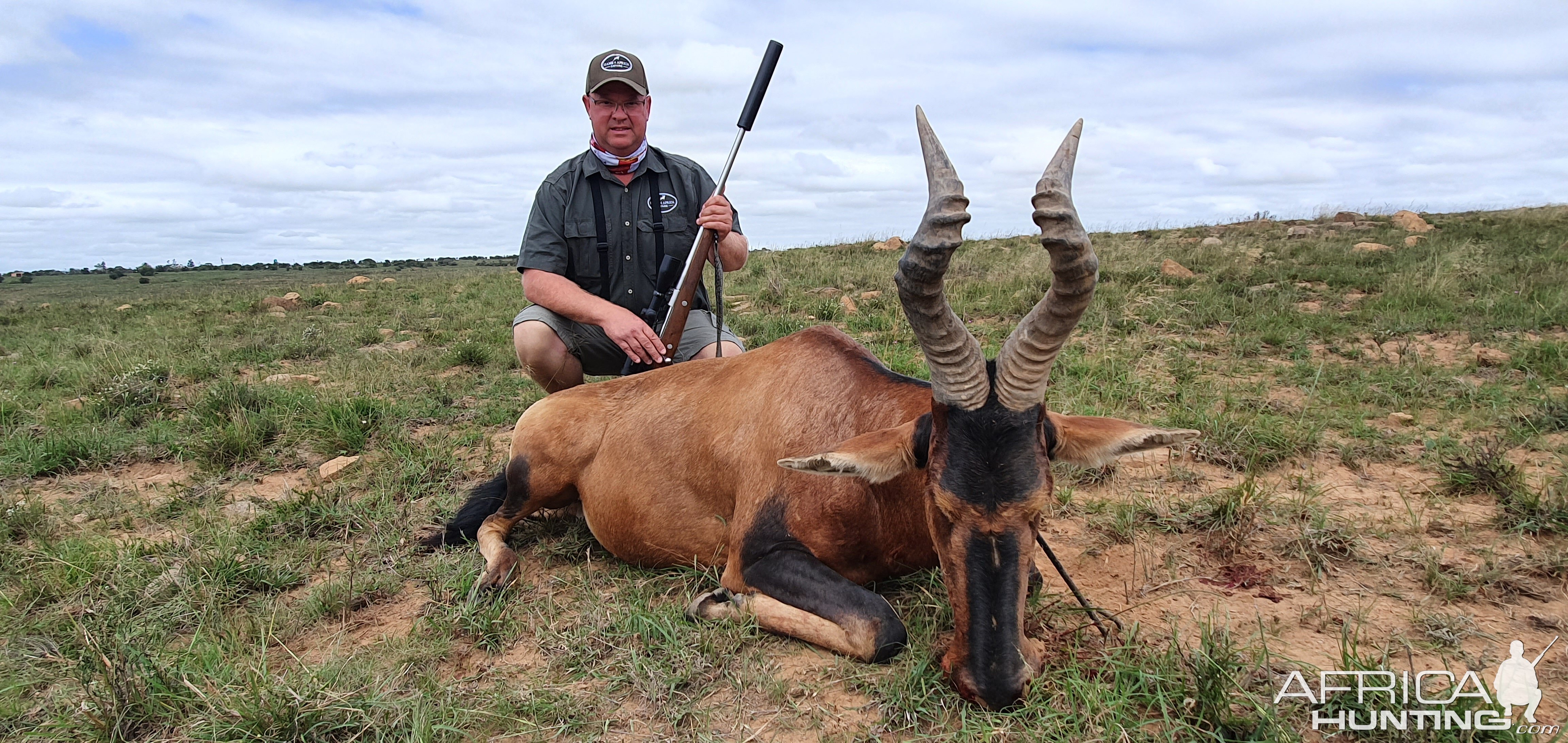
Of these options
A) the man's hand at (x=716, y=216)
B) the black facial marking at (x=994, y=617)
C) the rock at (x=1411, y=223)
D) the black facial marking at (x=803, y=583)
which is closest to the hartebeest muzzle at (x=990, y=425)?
the black facial marking at (x=994, y=617)

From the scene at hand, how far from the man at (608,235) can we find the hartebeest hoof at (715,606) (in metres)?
2.31

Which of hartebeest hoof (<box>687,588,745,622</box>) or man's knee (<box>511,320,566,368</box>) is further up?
man's knee (<box>511,320,566,368</box>)

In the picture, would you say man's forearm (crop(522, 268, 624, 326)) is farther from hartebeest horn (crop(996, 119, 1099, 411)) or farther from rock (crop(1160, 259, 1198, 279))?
rock (crop(1160, 259, 1198, 279))

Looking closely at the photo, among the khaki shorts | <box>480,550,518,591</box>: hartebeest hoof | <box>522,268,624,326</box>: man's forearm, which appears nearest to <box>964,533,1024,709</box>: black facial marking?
<box>480,550,518,591</box>: hartebeest hoof

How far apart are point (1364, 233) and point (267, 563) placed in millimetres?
A: 20304

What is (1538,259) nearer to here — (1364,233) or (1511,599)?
(1364,233)

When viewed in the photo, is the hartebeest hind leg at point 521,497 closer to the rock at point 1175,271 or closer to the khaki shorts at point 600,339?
the khaki shorts at point 600,339

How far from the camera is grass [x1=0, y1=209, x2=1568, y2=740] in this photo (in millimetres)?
2953

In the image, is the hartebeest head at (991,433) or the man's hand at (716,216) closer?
the hartebeest head at (991,433)

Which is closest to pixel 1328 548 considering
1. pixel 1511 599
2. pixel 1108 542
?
pixel 1511 599

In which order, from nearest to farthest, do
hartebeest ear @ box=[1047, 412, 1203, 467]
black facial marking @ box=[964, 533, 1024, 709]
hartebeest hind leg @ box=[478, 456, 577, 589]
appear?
black facial marking @ box=[964, 533, 1024, 709], hartebeest ear @ box=[1047, 412, 1203, 467], hartebeest hind leg @ box=[478, 456, 577, 589]

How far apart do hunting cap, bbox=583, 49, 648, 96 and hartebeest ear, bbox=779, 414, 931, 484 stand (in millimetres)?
3704

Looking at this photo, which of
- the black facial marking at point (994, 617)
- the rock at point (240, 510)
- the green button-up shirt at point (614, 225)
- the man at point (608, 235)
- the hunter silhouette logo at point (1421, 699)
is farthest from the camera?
the green button-up shirt at point (614, 225)

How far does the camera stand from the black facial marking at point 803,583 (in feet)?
10.9
